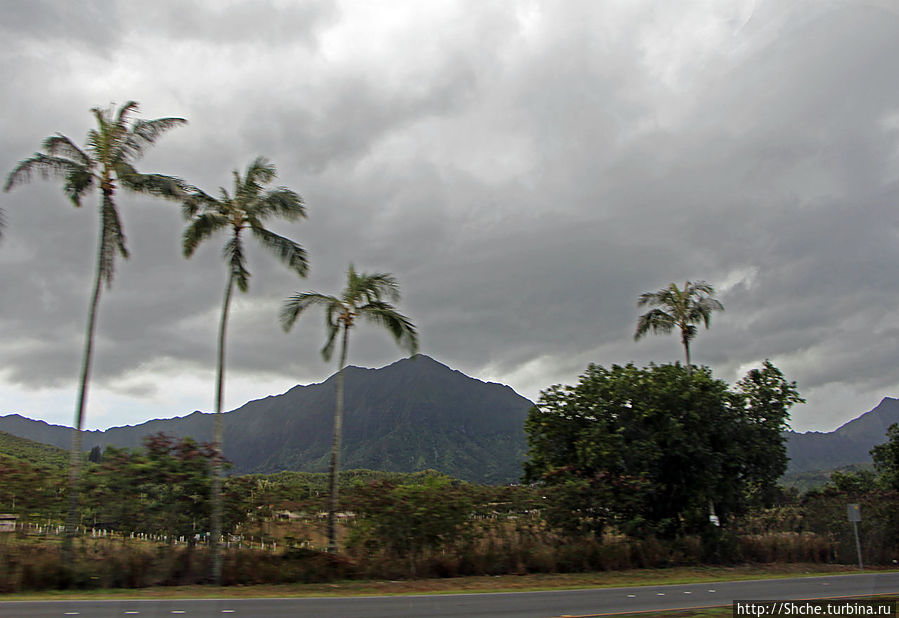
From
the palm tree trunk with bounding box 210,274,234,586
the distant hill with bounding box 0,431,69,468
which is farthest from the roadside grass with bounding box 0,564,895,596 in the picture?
the distant hill with bounding box 0,431,69,468

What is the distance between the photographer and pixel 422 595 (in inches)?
629

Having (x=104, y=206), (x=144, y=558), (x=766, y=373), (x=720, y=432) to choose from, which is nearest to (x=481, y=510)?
(x=144, y=558)

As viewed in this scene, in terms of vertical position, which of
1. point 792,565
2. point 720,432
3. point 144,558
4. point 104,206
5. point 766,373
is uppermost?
point 104,206

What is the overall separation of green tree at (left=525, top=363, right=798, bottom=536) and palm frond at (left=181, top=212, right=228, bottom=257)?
14.7 metres

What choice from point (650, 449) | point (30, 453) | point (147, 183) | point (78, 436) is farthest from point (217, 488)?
point (30, 453)

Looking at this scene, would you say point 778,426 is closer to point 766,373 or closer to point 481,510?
point 766,373

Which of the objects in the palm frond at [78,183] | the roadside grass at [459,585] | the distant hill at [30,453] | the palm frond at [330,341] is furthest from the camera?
the distant hill at [30,453]

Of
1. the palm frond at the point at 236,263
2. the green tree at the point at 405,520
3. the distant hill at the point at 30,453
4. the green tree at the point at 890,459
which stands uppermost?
the palm frond at the point at 236,263

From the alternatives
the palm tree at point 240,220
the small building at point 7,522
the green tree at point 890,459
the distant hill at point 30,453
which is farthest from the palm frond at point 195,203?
the green tree at point 890,459

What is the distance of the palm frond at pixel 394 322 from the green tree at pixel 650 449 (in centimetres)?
740

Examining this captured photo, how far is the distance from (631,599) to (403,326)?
1127 cm

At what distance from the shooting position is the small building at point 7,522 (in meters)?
15.1

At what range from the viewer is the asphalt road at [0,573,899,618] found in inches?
479

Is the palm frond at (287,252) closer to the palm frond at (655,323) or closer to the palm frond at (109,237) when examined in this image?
the palm frond at (109,237)
